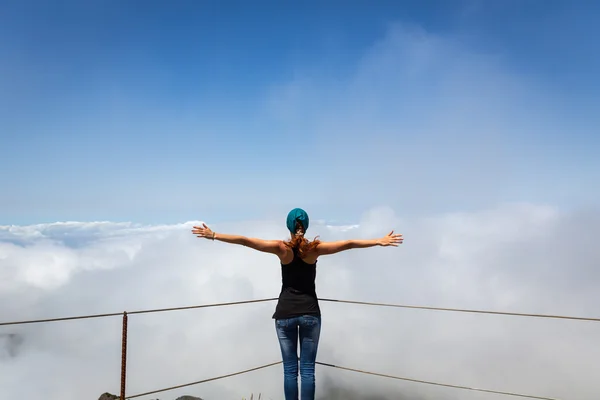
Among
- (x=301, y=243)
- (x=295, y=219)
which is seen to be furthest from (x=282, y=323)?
(x=295, y=219)

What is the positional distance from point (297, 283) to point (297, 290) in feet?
0.21

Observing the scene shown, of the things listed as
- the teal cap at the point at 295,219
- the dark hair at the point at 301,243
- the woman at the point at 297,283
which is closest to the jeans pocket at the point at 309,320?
the woman at the point at 297,283

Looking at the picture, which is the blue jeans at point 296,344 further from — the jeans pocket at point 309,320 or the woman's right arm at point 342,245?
the woman's right arm at point 342,245

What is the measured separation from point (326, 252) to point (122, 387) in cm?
260

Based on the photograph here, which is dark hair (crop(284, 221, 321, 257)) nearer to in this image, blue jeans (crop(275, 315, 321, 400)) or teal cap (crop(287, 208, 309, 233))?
teal cap (crop(287, 208, 309, 233))

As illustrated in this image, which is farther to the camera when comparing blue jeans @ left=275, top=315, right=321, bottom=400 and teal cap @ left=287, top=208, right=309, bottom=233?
blue jeans @ left=275, top=315, right=321, bottom=400

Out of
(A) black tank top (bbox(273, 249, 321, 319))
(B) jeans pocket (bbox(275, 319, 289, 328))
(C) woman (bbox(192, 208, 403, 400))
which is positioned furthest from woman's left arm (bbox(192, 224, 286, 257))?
(B) jeans pocket (bbox(275, 319, 289, 328))

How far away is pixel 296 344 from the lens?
4160 millimetres

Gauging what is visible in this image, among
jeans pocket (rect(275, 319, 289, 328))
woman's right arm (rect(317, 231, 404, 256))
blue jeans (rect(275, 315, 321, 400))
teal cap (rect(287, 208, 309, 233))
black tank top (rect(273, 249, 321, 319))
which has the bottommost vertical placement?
blue jeans (rect(275, 315, 321, 400))

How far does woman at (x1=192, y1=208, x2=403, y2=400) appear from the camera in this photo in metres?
3.83

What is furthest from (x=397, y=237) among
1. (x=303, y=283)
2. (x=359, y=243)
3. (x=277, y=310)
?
(x=277, y=310)

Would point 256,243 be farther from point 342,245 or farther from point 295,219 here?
point 342,245

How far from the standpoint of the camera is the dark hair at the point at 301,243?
3.84 meters

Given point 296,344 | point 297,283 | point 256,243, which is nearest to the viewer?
point 256,243
